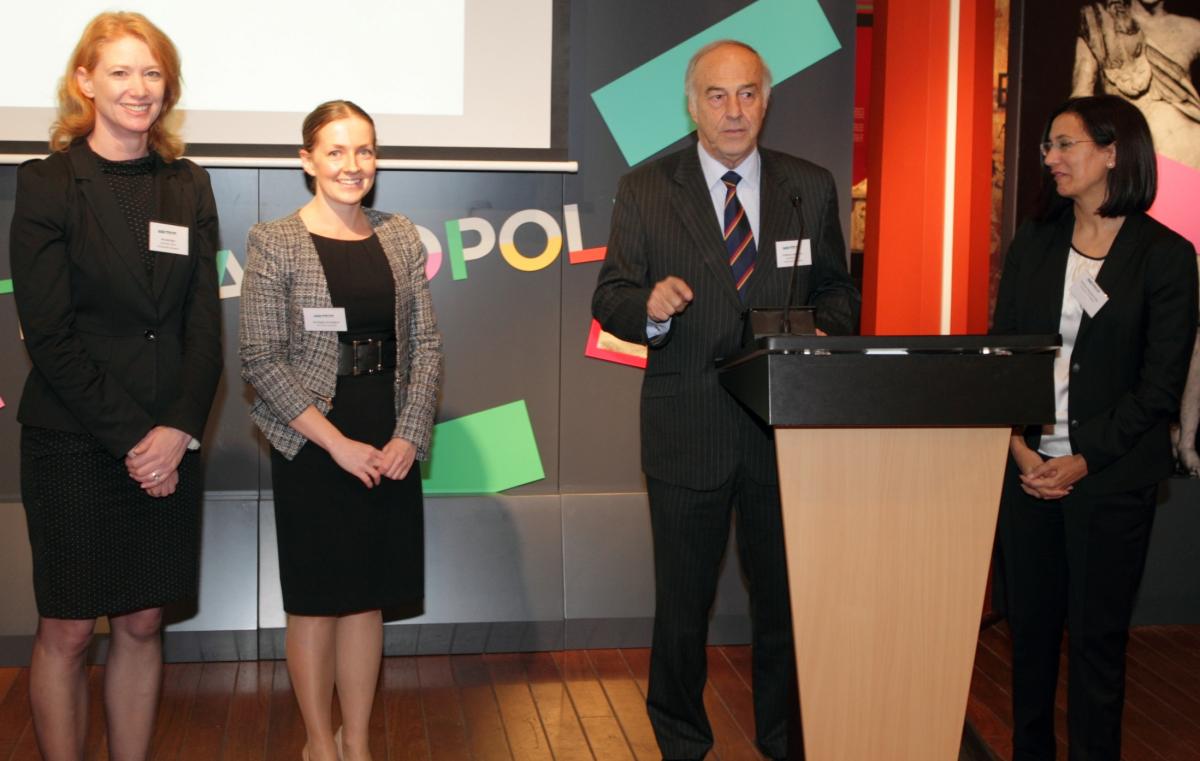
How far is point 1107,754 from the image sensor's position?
254 cm

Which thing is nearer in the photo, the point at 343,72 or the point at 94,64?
the point at 94,64

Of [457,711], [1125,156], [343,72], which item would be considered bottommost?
[457,711]

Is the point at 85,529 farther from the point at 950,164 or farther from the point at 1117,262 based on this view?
the point at 950,164

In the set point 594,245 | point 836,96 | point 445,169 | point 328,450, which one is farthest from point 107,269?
point 836,96

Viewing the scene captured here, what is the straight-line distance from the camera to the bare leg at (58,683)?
7.96ft

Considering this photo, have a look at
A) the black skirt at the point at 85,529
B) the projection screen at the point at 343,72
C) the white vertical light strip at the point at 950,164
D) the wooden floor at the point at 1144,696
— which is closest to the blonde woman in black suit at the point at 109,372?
the black skirt at the point at 85,529

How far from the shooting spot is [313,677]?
270cm

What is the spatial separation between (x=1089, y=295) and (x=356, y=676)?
1946mm

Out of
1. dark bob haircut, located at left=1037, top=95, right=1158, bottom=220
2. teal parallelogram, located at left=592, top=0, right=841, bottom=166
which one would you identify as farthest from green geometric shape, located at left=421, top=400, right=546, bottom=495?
dark bob haircut, located at left=1037, top=95, right=1158, bottom=220

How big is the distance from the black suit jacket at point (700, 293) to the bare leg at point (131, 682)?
122 cm

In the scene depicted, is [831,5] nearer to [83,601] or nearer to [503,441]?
[503,441]

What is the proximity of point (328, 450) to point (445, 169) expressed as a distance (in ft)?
4.97

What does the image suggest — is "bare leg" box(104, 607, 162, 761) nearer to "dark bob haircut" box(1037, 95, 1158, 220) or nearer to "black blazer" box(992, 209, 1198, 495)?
"black blazer" box(992, 209, 1198, 495)

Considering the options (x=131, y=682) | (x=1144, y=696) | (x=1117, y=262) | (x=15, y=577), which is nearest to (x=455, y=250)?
(x=15, y=577)
